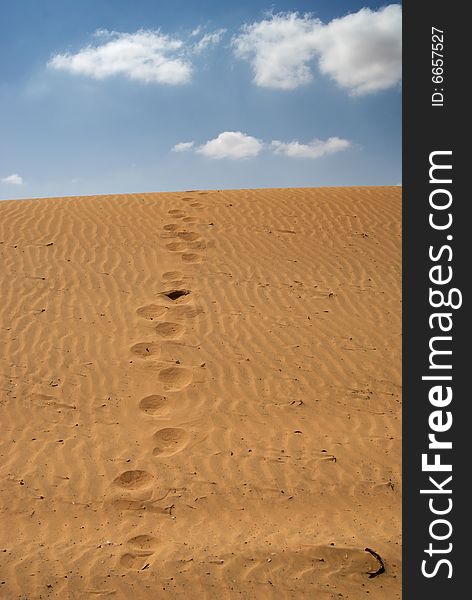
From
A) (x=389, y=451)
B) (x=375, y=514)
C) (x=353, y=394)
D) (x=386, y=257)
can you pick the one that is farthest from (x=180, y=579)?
(x=386, y=257)

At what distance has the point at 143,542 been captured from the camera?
4566 millimetres

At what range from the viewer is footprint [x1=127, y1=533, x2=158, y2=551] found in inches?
178

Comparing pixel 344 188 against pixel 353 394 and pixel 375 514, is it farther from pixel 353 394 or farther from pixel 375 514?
A: pixel 375 514

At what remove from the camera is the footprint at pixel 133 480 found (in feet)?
17.2

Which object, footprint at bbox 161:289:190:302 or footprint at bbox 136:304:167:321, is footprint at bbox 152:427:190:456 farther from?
footprint at bbox 161:289:190:302

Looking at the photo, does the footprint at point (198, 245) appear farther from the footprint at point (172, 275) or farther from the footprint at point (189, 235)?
the footprint at point (172, 275)

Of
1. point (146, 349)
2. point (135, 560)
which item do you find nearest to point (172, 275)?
point (146, 349)

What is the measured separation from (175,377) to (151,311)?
1.80 metres

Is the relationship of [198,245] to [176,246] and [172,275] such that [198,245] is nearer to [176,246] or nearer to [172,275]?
[176,246]

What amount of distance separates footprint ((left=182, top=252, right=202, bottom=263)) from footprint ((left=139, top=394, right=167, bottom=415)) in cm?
407

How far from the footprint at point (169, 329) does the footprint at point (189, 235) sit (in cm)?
332

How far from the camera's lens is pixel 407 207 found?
20.1ft

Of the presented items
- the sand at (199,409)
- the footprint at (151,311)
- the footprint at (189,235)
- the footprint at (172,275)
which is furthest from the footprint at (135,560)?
the footprint at (189,235)

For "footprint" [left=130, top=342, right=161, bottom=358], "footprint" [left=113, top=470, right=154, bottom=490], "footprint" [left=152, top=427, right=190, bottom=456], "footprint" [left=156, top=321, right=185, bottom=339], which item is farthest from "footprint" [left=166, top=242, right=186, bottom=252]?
"footprint" [left=113, top=470, right=154, bottom=490]
